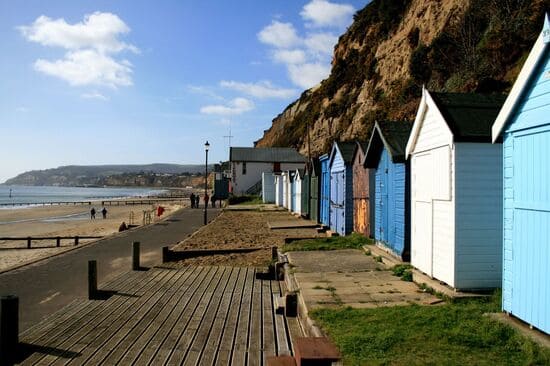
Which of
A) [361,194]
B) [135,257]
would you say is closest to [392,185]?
[361,194]

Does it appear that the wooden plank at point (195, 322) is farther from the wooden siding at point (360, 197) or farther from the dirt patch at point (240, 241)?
the wooden siding at point (360, 197)

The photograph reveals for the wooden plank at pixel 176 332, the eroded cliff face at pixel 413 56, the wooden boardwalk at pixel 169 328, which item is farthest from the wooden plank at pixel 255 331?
the eroded cliff face at pixel 413 56

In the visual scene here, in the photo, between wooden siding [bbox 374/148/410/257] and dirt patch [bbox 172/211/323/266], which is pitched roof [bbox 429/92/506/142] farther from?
dirt patch [bbox 172/211/323/266]

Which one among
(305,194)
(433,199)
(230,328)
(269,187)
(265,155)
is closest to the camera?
(230,328)

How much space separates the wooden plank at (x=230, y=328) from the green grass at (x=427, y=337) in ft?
4.07

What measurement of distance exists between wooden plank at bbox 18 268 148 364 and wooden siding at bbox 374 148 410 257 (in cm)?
629

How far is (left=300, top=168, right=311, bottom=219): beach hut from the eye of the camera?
2522 cm

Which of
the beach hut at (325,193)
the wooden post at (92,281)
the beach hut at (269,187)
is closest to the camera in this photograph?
the wooden post at (92,281)

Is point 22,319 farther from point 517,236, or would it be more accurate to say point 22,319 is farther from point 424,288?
point 517,236

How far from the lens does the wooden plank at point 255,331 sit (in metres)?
5.79

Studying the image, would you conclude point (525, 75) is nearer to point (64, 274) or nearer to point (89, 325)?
point (89, 325)

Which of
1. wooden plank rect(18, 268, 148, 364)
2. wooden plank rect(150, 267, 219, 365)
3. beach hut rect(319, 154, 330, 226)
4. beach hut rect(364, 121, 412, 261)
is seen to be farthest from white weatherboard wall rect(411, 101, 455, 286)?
beach hut rect(319, 154, 330, 226)

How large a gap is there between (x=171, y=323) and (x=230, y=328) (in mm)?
981

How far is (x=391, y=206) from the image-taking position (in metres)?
10.8
